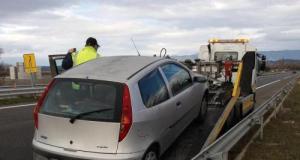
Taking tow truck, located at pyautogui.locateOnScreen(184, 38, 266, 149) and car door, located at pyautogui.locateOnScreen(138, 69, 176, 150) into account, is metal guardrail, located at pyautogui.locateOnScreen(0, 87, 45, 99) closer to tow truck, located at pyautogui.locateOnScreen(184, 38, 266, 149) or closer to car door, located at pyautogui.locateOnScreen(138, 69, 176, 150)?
tow truck, located at pyautogui.locateOnScreen(184, 38, 266, 149)

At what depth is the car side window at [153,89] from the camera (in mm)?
5802

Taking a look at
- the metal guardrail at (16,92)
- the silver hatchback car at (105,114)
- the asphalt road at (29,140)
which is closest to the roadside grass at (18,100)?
the metal guardrail at (16,92)

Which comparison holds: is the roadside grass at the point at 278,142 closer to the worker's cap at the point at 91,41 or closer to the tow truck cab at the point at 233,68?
the tow truck cab at the point at 233,68

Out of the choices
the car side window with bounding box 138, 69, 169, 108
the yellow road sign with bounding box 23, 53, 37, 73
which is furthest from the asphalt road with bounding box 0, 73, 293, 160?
the yellow road sign with bounding box 23, 53, 37, 73

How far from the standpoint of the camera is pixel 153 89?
19.9 feet

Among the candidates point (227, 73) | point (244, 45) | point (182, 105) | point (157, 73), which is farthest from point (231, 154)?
point (244, 45)

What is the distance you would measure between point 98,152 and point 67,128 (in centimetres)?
50

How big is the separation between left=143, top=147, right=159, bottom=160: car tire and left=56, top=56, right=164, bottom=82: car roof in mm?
944

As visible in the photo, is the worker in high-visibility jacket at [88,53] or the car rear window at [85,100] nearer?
the car rear window at [85,100]

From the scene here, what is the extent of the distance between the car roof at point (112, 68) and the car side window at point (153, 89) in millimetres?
169

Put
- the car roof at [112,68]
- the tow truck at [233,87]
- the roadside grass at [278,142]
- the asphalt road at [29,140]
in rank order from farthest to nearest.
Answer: the tow truck at [233,87] → the roadside grass at [278,142] → the asphalt road at [29,140] → the car roof at [112,68]

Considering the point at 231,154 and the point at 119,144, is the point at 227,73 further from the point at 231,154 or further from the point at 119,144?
the point at 119,144

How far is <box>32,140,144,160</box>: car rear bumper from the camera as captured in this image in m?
5.18

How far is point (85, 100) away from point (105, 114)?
351 millimetres
